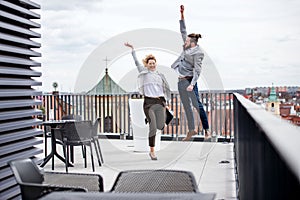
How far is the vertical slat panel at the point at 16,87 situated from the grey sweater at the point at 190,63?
3802 millimetres

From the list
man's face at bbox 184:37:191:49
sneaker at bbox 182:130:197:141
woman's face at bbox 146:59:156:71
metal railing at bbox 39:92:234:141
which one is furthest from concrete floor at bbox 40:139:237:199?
man's face at bbox 184:37:191:49

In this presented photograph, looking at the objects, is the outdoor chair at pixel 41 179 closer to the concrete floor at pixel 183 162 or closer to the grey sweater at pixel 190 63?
the concrete floor at pixel 183 162

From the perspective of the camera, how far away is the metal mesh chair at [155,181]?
238cm

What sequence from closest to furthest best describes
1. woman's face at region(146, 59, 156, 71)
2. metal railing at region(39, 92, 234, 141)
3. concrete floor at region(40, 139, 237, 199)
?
concrete floor at region(40, 139, 237, 199), woman's face at region(146, 59, 156, 71), metal railing at region(39, 92, 234, 141)

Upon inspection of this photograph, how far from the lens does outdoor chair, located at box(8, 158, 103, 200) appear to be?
2.00 meters

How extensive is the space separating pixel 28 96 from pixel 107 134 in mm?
6582

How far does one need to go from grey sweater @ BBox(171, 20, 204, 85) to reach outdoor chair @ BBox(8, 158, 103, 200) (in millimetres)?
4730

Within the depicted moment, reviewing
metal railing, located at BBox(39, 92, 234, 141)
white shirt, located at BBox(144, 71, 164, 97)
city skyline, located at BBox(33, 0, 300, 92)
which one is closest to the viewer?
white shirt, located at BBox(144, 71, 164, 97)

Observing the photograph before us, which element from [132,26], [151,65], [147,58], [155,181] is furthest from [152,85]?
[132,26]

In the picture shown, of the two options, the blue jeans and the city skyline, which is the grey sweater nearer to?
the blue jeans

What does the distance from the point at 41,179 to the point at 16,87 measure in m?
1.28

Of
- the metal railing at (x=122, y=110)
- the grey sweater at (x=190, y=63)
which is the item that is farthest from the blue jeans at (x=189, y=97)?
the metal railing at (x=122, y=110)

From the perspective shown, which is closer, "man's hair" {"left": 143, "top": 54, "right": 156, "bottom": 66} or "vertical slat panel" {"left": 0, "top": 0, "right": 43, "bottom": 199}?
"vertical slat panel" {"left": 0, "top": 0, "right": 43, "bottom": 199}

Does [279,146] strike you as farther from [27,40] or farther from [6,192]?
[27,40]
